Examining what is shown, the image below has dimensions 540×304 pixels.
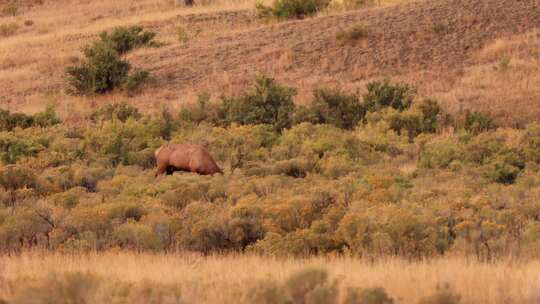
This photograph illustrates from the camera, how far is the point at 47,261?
1005 centimetres

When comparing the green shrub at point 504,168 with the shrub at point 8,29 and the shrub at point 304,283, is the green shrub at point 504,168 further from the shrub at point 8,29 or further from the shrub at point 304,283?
the shrub at point 8,29

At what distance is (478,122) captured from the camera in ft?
71.1

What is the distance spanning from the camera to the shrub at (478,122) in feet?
70.3

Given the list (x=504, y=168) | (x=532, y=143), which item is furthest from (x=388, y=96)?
(x=504, y=168)

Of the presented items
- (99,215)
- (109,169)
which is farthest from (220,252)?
(109,169)

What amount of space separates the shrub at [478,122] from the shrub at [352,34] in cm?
700

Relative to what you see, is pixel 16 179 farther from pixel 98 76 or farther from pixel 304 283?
pixel 98 76

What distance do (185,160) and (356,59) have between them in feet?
39.5

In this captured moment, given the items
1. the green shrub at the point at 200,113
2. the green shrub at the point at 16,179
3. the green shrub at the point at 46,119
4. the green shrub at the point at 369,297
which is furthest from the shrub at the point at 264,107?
the green shrub at the point at 369,297

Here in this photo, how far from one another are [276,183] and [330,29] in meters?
15.3

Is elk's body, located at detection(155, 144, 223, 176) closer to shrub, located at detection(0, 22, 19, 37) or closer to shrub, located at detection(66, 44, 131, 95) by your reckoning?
shrub, located at detection(66, 44, 131, 95)

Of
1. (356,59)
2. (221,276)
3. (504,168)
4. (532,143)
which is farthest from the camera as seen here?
(356,59)

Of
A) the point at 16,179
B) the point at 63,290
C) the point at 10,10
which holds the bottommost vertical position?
the point at 16,179

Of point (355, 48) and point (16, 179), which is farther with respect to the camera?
point (355, 48)
